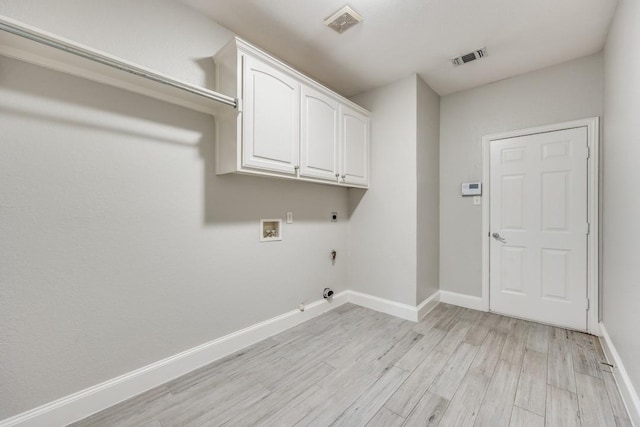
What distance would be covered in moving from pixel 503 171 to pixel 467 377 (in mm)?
2268

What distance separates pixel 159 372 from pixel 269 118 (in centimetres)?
203

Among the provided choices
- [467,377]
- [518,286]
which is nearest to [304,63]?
[467,377]

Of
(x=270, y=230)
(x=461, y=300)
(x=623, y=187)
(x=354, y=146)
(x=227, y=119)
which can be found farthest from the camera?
Answer: (x=461, y=300)

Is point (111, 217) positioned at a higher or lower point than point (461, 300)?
higher

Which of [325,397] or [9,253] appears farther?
[325,397]

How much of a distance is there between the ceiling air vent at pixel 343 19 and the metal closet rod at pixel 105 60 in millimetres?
1044

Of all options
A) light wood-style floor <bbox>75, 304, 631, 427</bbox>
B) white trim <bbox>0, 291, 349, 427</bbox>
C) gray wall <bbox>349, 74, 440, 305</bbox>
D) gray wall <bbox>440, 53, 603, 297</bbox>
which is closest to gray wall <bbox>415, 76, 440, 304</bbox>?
gray wall <bbox>349, 74, 440, 305</bbox>

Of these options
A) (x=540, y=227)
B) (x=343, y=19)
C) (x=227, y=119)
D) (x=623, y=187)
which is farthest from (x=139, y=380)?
(x=540, y=227)

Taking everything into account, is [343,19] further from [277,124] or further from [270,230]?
[270,230]

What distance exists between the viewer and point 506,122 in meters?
3.01

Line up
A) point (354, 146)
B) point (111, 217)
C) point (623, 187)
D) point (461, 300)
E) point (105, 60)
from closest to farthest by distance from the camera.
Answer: point (105, 60) → point (111, 217) → point (623, 187) → point (354, 146) → point (461, 300)

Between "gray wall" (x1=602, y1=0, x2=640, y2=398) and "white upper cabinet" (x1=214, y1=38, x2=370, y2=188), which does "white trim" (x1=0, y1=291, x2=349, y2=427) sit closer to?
"white upper cabinet" (x1=214, y1=38, x2=370, y2=188)

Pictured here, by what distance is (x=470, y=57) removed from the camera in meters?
2.61

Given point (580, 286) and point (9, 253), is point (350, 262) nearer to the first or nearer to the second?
point (580, 286)
